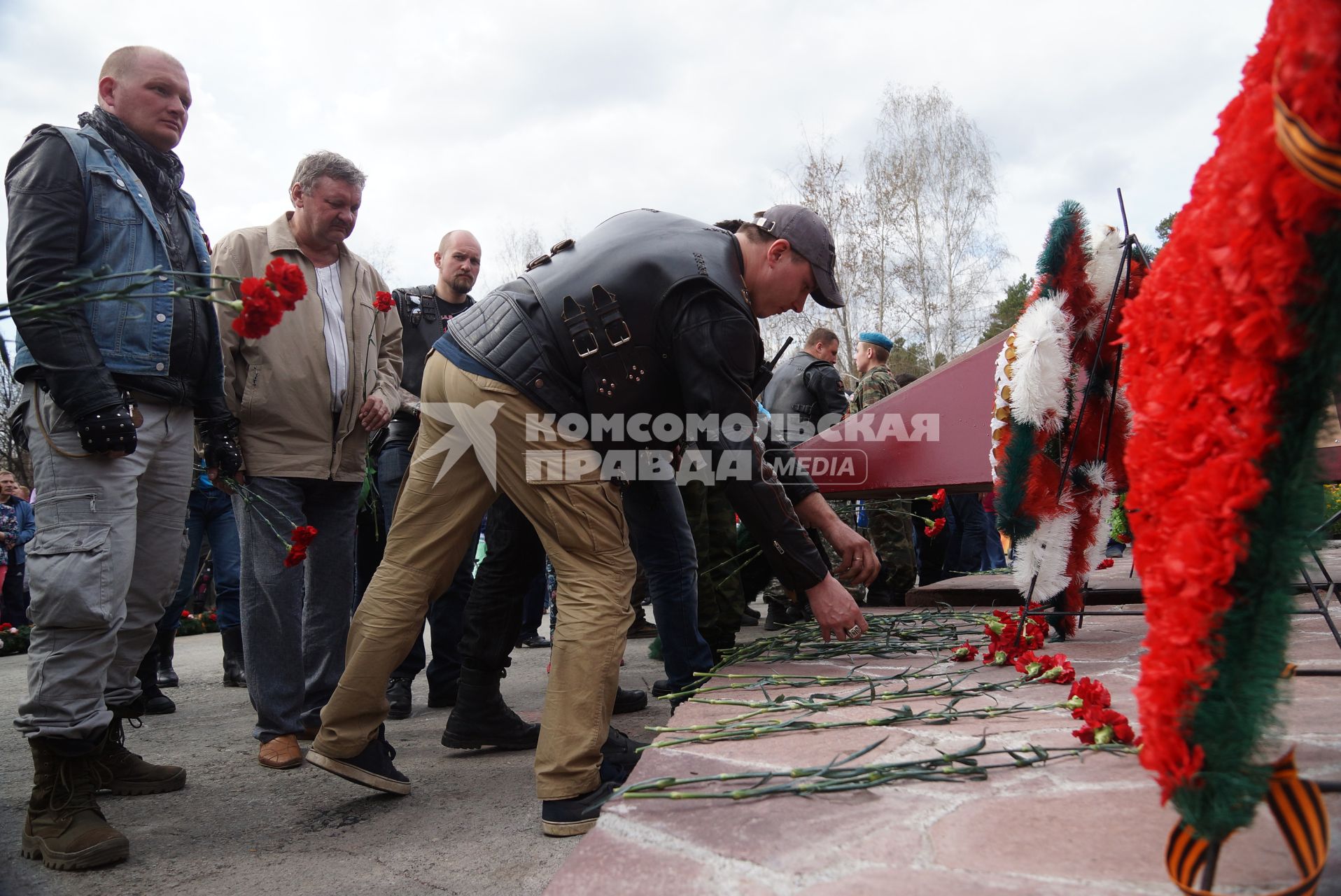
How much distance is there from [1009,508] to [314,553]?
2.51 meters

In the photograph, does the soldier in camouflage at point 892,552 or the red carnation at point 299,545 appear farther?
the soldier in camouflage at point 892,552

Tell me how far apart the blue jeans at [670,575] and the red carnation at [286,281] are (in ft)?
4.91

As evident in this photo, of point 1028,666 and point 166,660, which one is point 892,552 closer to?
point 1028,666

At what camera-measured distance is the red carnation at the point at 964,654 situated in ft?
10.9

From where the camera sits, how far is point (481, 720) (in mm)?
3416

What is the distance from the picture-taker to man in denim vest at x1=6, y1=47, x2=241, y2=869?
247 cm

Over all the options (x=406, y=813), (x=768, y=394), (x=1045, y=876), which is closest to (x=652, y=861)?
(x=1045, y=876)

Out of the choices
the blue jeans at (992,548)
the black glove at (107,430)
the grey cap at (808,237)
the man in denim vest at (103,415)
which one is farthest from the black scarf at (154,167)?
the blue jeans at (992,548)

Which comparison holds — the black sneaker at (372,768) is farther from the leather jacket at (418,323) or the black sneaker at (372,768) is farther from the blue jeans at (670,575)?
the leather jacket at (418,323)

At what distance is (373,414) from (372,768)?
1.39m

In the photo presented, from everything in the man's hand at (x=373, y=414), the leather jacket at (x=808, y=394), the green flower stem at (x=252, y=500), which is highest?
the leather jacket at (x=808, y=394)

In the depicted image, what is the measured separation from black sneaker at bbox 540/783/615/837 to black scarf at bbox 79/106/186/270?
195 centimetres

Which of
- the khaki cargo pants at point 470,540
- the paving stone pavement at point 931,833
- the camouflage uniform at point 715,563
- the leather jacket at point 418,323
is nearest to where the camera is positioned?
the paving stone pavement at point 931,833

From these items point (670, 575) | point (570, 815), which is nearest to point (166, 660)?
point (670, 575)
